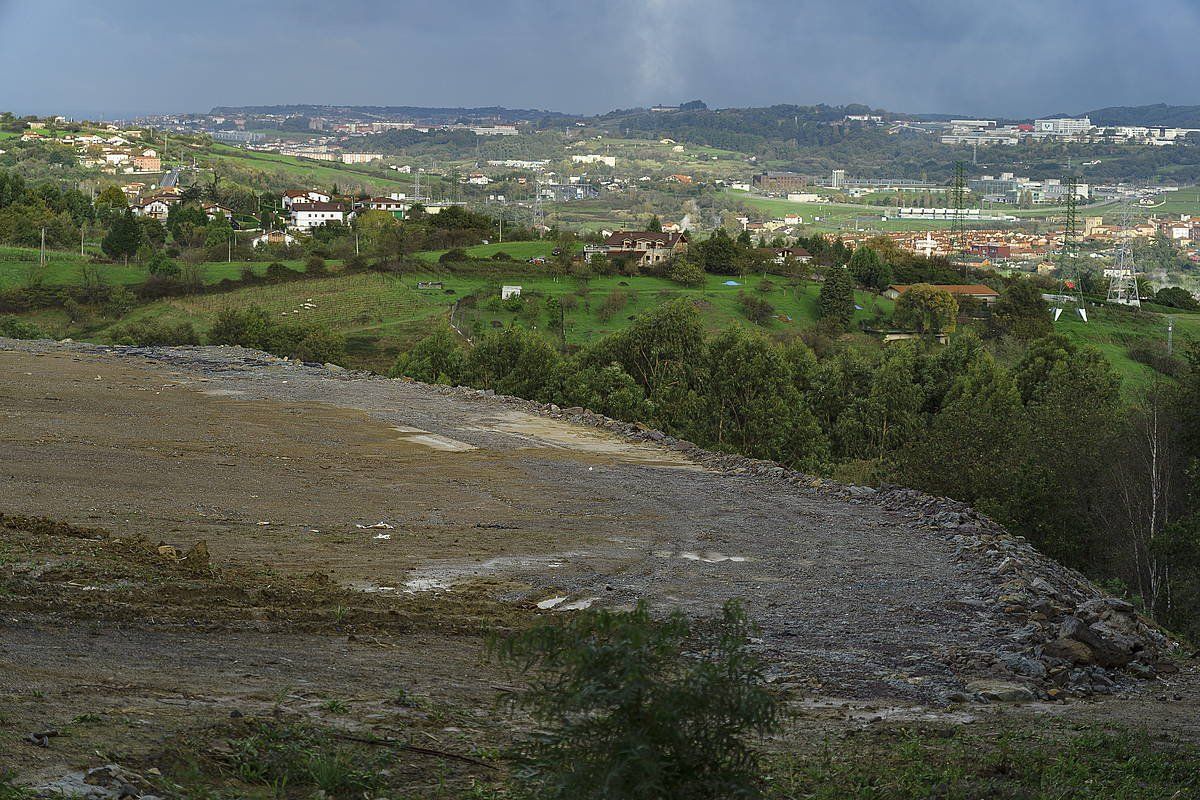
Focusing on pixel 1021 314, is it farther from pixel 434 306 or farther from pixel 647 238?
pixel 434 306

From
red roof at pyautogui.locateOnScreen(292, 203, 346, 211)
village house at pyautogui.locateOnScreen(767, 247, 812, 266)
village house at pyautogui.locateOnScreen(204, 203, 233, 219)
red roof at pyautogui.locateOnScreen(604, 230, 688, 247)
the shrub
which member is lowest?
the shrub

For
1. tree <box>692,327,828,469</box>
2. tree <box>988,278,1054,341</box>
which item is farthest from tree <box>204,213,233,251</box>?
tree <box>692,327,828,469</box>

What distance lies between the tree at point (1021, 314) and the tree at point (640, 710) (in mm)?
58575

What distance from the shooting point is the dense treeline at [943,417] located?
16891 mm

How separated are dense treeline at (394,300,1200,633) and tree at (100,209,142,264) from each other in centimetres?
3981

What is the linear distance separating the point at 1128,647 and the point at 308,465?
11.2 meters

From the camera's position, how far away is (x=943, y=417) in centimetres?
2458

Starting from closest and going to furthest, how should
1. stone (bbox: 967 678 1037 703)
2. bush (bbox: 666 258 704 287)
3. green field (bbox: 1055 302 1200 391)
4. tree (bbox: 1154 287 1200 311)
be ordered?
1. stone (bbox: 967 678 1037 703)
2. green field (bbox: 1055 302 1200 391)
3. bush (bbox: 666 258 704 287)
4. tree (bbox: 1154 287 1200 311)

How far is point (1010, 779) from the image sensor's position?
6023 mm

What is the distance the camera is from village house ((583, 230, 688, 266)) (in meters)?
72.9

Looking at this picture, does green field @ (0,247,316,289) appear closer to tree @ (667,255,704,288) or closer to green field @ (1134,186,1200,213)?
tree @ (667,255,704,288)

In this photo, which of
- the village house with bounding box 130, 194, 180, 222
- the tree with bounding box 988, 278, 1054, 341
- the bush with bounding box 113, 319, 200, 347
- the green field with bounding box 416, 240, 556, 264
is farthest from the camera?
the village house with bounding box 130, 194, 180, 222

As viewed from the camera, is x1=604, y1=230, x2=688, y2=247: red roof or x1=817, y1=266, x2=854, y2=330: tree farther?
x1=604, y1=230, x2=688, y2=247: red roof

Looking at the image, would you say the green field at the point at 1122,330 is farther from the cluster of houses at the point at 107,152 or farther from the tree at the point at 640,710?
the cluster of houses at the point at 107,152
